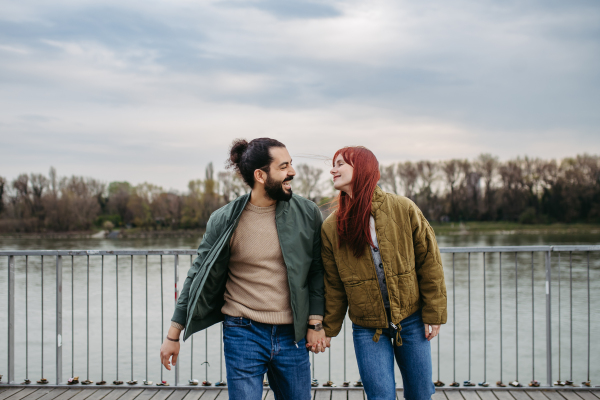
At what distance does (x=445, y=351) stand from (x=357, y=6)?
3389 centimetres

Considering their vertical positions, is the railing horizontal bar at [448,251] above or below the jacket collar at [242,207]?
below

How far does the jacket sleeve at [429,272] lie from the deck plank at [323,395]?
1537 mm

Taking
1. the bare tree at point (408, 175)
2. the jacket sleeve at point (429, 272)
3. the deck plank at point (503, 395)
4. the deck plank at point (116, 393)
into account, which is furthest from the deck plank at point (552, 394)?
the bare tree at point (408, 175)

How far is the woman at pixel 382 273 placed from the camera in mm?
2004

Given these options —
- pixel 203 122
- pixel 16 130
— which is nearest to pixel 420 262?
pixel 203 122

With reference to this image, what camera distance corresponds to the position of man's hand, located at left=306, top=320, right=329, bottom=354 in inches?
80.3

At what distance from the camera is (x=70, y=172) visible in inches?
2202

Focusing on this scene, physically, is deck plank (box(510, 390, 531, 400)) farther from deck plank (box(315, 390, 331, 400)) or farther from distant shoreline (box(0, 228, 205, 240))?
distant shoreline (box(0, 228, 205, 240))

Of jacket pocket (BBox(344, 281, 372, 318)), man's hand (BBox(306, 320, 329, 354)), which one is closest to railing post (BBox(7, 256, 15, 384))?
man's hand (BBox(306, 320, 329, 354))

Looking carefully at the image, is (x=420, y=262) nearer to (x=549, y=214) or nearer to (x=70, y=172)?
(x=549, y=214)

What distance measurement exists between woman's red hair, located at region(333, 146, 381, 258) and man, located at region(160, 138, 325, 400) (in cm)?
18

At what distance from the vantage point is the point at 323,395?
10.9ft

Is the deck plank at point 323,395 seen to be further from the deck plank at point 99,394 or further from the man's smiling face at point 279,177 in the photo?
the man's smiling face at point 279,177

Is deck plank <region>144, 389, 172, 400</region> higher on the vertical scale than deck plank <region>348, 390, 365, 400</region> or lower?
lower
